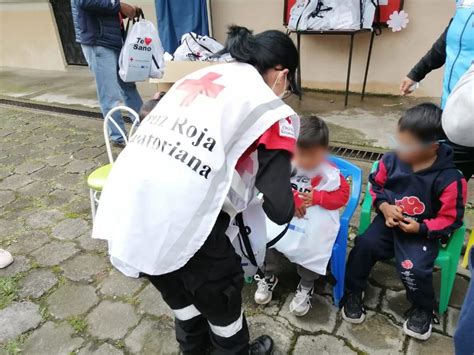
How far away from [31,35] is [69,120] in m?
3.96

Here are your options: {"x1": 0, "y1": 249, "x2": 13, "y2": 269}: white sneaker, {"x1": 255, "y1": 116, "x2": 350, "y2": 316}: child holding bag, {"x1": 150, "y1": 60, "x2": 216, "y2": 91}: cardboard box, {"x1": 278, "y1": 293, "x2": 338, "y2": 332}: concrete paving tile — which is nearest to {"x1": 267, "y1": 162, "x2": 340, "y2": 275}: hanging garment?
{"x1": 255, "y1": 116, "x2": 350, "y2": 316}: child holding bag

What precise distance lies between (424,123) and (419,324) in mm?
901

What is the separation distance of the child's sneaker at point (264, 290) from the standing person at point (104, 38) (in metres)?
2.52

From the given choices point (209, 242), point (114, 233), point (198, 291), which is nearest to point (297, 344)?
point (198, 291)

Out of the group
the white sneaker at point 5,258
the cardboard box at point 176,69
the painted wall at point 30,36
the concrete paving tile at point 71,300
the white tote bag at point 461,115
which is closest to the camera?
the white tote bag at point 461,115

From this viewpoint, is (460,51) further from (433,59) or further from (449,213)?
(449,213)

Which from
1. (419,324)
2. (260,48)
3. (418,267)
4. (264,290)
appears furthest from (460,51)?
(264,290)

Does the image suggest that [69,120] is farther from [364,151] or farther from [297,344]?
[297,344]

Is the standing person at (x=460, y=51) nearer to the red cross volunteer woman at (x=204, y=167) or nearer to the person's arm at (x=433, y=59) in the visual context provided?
the person's arm at (x=433, y=59)

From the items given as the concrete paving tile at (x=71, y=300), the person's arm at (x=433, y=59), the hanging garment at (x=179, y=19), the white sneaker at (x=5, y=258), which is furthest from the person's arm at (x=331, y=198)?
the hanging garment at (x=179, y=19)

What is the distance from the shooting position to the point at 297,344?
1825 mm

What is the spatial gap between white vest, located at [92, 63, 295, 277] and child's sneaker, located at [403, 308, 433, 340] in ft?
3.91

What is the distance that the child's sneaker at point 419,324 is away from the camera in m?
1.77

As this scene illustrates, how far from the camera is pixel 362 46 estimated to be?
476 centimetres
